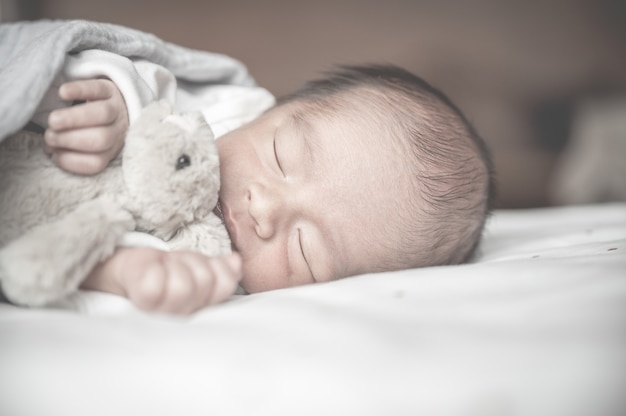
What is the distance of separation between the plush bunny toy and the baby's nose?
0.31 feet

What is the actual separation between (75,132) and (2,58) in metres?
0.36

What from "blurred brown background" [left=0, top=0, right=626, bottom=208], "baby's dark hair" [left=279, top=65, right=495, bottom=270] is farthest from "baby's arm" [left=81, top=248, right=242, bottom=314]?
"blurred brown background" [left=0, top=0, right=626, bottom=208]

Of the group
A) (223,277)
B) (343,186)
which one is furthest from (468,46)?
(223,277)

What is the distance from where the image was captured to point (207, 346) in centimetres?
51

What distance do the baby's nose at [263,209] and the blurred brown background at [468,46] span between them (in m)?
2.52

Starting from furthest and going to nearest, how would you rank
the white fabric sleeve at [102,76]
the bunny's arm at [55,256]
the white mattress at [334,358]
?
the white fabric sleeve at [102,76] → the bunny's arm at [55,256] → the white mattress at [334,358]

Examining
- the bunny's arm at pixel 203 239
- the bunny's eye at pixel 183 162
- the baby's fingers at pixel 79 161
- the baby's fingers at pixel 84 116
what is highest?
the baby's fingers at pixel 84 116

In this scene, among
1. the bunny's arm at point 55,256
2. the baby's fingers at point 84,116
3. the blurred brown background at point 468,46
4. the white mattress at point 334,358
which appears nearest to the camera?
the white mattress at point 334,358

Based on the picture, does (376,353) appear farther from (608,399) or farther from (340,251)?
(340,251)

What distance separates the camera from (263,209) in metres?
0.87

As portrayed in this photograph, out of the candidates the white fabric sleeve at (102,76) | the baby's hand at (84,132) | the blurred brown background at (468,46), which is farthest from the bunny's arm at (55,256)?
the blurred brown background at (468,46)

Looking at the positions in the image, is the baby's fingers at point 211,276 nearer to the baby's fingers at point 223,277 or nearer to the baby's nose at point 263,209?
the baby's fingers at point 223,277

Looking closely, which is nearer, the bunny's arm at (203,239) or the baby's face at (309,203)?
the bunny's arm at (203,239)

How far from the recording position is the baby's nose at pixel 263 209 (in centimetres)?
87
